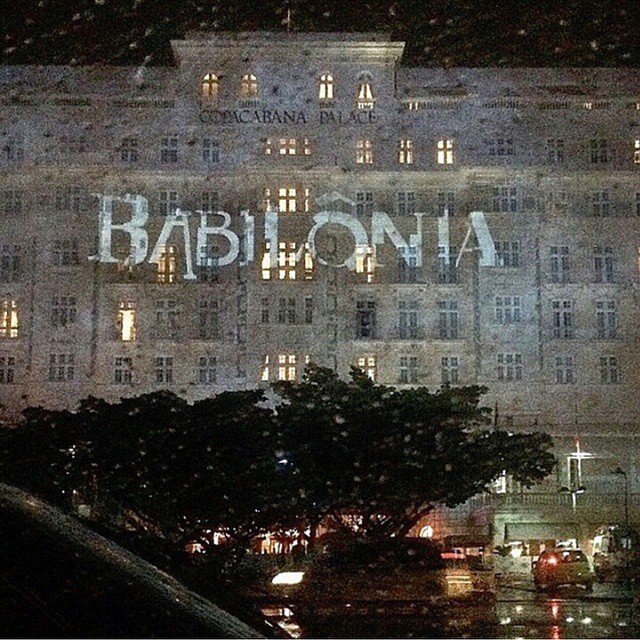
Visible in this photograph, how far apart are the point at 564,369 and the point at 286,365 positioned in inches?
463

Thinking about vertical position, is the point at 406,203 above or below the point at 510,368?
above

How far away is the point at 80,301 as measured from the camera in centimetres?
4650

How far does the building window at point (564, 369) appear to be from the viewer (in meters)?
46.7

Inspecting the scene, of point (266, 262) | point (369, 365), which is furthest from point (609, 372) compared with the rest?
point (266, 262)

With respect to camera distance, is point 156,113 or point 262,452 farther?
point 156,113

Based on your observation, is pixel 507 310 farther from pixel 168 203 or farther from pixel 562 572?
pixel 562 572

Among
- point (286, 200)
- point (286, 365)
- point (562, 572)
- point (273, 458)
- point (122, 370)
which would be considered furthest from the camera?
point (286, 200)

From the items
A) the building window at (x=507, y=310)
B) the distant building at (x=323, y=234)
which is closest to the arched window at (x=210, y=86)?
the distant building at (x=323, y=234)

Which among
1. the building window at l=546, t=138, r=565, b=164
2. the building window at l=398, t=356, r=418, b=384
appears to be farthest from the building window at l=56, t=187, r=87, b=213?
the building window at l=546, t=138, r=565, b=164

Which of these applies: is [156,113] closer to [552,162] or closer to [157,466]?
[552,162]

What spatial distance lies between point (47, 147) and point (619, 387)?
1034 inches

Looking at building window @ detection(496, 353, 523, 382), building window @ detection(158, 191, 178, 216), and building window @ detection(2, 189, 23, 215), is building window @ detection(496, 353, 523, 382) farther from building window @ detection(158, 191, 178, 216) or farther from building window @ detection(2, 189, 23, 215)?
building window @ detection(2, 189, 23, 215)

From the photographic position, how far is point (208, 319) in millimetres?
46688

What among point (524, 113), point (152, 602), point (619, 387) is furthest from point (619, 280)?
point (152, 602)
